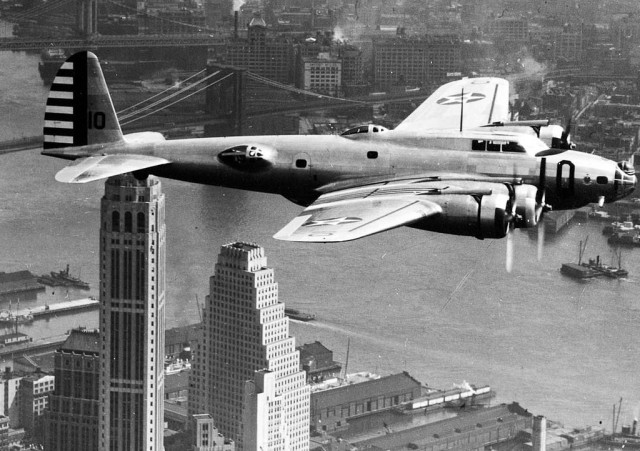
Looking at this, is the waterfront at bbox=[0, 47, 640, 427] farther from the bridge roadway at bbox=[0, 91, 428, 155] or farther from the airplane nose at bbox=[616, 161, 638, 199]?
the airplane nose at bbox=[616, 161, 638, 199]

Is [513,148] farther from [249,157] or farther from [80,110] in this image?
[80,110]

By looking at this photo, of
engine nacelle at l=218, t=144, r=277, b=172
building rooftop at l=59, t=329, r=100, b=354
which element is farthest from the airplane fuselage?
building rooftop at l=59, t=329, r=100, b=354

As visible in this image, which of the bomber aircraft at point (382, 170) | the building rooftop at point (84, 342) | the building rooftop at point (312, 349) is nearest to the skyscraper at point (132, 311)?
the building rooftop at point (84, 342)

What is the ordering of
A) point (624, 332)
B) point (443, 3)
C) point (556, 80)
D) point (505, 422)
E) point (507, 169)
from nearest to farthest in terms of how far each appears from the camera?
point (507, 169) < point (505, 422) < point (624, 332) < point (556, 80) < point (443, 3)

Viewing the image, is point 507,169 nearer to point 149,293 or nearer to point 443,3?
point 149,293

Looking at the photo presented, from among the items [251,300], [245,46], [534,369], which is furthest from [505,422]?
[245,46]

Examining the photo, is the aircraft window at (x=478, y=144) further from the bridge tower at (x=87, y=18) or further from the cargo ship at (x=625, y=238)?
the bridge tower at (x=87, y=18)

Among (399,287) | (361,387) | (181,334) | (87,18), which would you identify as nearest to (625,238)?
(399,287)
